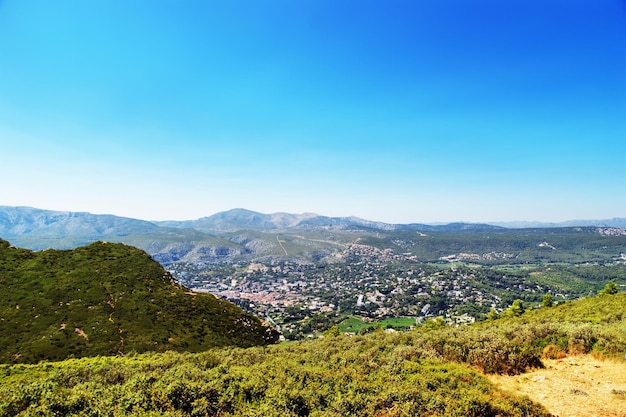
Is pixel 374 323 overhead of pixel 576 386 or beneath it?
beneath

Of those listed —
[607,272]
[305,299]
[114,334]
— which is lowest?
[305,299]

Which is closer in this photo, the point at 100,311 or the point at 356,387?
the point at 356,387

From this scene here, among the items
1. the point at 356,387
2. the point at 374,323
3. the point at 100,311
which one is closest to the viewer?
the point at 356,387

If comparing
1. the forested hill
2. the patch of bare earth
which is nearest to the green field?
the forested hill

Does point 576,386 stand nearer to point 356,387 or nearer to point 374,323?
point 356,387

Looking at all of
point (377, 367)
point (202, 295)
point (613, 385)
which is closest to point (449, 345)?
point (377, 367)

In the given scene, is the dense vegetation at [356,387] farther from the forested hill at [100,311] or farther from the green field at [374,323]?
the green field at [374,323]

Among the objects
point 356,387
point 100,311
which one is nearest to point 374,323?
point 100,311

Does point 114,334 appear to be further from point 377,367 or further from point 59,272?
point 377,367
